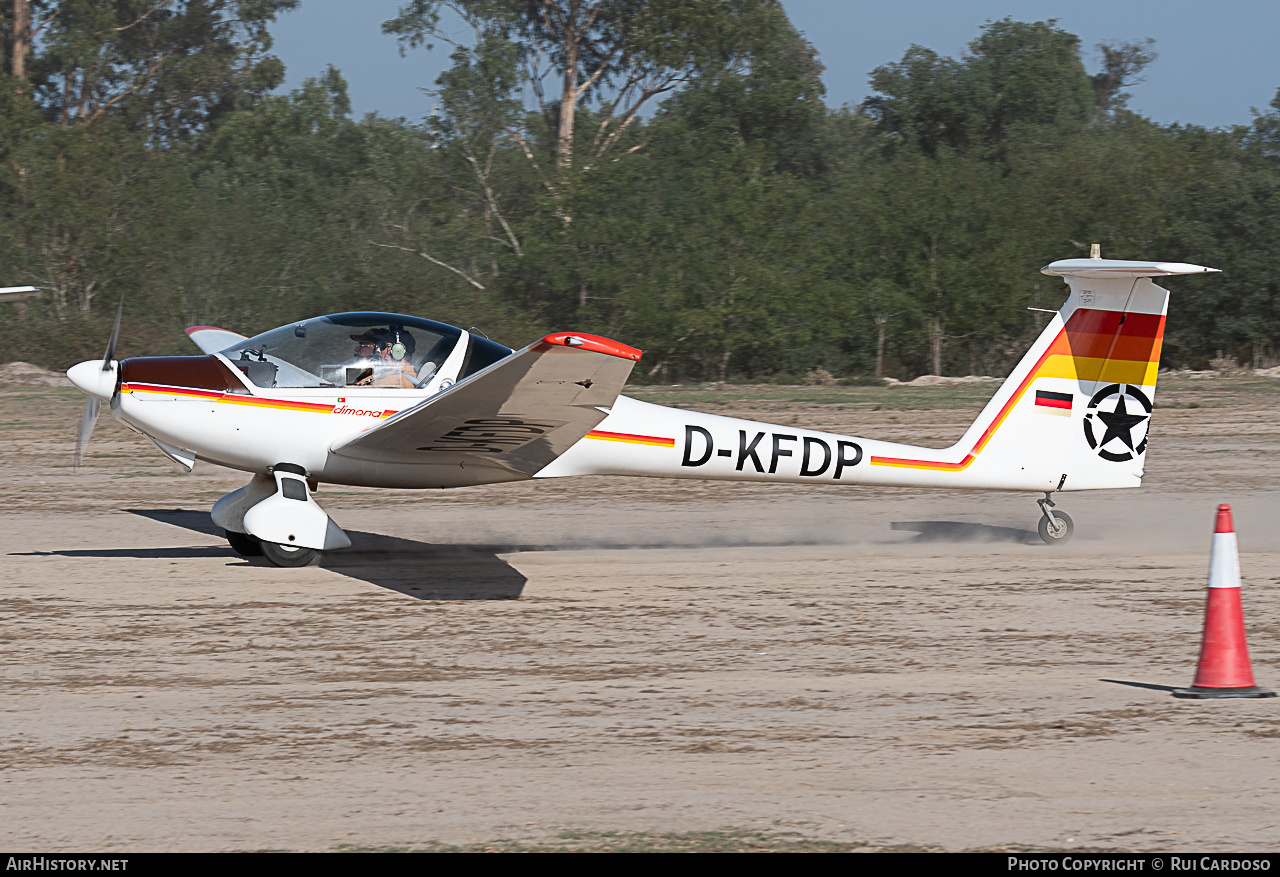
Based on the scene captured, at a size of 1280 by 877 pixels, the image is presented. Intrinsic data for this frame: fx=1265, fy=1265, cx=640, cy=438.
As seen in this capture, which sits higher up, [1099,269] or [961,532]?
[1099,269]

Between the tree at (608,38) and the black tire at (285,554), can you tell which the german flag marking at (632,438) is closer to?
the black tire at (285,554)

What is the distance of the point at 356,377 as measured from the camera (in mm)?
9781

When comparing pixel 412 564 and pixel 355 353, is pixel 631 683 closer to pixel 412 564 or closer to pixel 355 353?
pixel 412 564

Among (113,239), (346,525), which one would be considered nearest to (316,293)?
(113,239)

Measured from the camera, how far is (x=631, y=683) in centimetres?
671

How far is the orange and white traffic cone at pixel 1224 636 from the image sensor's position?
6.30 m

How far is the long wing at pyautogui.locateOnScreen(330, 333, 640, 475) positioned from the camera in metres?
7.97

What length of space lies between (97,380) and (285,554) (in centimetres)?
191

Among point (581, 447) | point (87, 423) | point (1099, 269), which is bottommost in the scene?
point (87, 423)

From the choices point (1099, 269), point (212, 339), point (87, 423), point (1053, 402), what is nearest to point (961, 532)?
point (1053, 402)

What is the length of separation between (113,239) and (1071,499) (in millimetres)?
31028

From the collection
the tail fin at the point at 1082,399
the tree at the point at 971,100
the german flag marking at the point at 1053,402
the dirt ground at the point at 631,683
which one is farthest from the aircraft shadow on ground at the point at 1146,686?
the tree at the point at 971,100

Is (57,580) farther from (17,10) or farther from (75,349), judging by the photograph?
(17,10)

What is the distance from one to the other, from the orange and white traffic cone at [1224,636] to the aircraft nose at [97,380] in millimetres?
7561
